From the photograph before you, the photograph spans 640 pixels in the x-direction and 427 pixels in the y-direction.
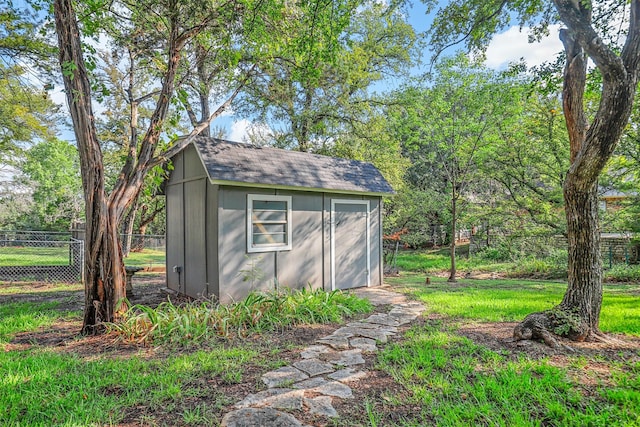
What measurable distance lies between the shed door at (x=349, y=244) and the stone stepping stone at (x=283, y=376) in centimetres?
437

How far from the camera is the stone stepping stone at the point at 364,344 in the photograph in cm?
388

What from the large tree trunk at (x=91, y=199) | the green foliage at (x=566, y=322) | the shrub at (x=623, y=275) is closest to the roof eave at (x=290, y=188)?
the large tree trunk at (x=91, y=199)

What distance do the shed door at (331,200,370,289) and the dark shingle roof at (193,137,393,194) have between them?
1.62 ft

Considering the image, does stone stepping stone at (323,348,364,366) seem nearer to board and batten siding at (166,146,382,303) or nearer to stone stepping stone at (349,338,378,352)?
stone stepping stone at (349,338,378,352)

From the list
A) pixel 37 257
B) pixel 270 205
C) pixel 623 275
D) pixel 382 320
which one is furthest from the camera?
pixel 37 257

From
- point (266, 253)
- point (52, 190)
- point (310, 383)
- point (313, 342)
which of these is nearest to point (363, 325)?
point (313, 342)

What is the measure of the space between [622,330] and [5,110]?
13931 mm

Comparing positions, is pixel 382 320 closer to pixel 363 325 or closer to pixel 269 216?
pixel 363 325

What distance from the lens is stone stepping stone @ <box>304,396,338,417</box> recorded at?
2.49m

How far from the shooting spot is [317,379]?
10.1 ft

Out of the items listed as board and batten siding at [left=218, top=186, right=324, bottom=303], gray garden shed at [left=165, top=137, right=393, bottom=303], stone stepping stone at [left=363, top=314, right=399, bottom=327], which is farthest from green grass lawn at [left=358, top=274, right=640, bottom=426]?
gray garden shed at [left=165, top=137, right=393, bottom=303]

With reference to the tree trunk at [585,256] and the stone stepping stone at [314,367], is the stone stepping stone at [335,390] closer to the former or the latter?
the stone stepping stone at [314,367]

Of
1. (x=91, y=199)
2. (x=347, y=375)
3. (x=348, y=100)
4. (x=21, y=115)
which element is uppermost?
(x=348, y=100)

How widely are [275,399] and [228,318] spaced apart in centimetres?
212
